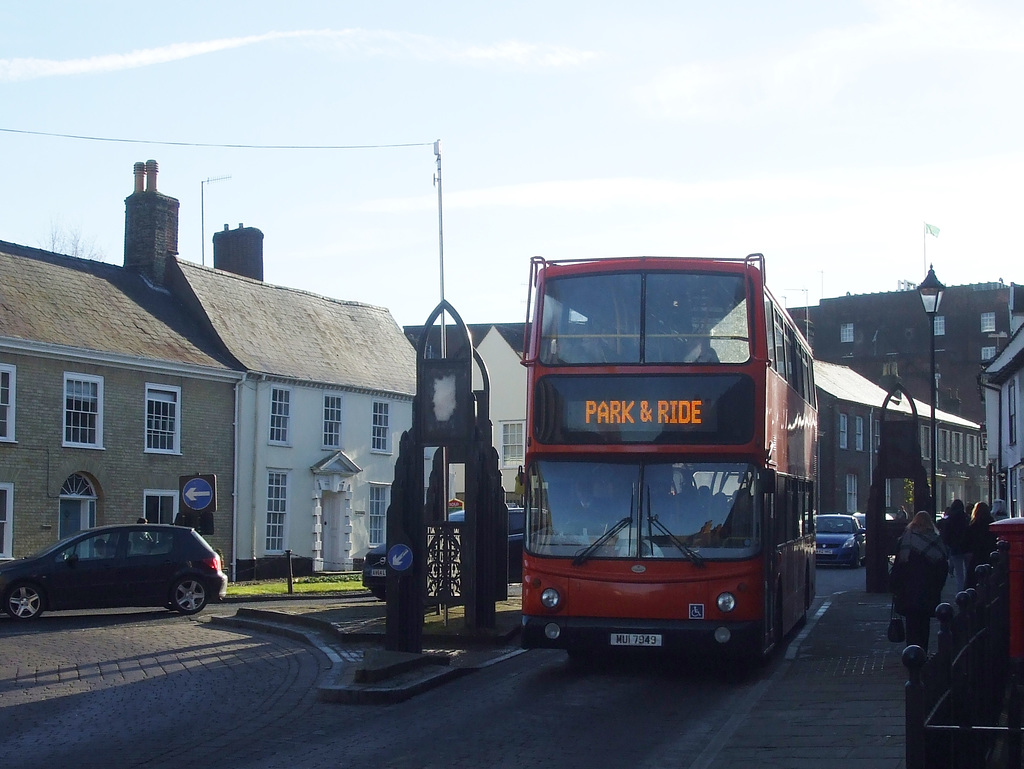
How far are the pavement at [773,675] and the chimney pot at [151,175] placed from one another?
18.6 meters

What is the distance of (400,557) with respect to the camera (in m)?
14.5

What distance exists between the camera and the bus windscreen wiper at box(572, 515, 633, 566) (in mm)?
13633

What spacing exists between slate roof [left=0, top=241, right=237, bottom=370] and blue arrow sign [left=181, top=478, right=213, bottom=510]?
8763mm

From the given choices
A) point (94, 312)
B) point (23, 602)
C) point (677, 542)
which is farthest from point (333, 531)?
point (677, 542)

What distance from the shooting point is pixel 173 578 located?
23031mm

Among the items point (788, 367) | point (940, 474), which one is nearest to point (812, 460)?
point (788, 367)

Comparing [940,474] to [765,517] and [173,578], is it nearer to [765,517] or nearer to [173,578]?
[173,578]

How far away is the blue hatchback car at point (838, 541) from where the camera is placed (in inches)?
1563

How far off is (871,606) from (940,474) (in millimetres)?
54744

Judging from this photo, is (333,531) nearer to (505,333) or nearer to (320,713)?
(505,333)

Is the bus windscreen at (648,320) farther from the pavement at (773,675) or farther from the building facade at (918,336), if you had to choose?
the building facade at (918,336)

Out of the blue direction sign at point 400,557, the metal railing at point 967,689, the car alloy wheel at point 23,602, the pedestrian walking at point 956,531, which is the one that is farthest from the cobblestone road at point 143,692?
the pedestrian walking at point 956,531

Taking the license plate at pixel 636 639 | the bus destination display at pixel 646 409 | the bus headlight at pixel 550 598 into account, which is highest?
the bus destination display at pixel 646 409

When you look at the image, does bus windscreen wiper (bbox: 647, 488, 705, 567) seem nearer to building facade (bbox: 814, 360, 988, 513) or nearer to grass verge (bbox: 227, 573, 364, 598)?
grass verge (bbox: 227, 573, 364, 598)
